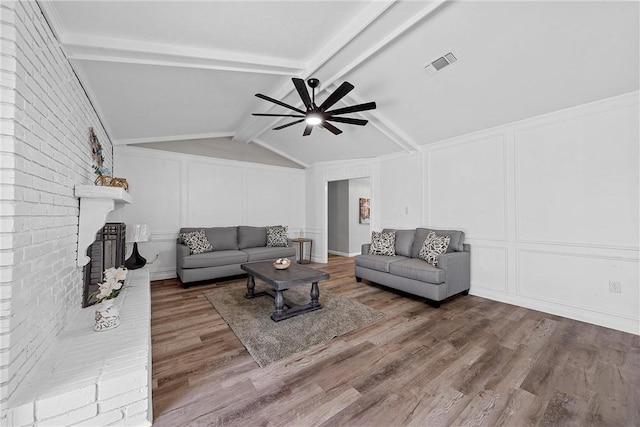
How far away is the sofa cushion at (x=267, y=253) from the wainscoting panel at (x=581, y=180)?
12.6 ft

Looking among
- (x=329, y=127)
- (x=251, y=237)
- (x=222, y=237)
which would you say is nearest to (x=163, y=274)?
(x=222, y=237)

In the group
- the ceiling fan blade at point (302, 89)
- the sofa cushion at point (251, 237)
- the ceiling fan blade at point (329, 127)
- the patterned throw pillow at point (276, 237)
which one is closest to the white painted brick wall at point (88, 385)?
the ceiling fan blade at point (302, 89)

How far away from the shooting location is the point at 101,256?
265 cm

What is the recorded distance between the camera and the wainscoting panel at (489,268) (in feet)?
11.7

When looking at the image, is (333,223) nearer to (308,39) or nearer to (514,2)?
(308,39)

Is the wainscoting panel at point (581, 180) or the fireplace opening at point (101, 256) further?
the wainscoting panel at point (581, 180)

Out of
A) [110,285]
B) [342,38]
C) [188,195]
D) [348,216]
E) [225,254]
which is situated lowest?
[225,254]

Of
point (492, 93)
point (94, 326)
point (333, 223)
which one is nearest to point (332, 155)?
point (333, 223)

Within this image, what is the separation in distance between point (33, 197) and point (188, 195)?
3840 mm

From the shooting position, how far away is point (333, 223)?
7684mm

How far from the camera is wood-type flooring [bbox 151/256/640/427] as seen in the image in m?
1.58

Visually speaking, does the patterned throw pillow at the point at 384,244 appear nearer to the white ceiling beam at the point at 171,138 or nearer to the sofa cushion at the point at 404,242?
the sofa cushion at the point at 404,242

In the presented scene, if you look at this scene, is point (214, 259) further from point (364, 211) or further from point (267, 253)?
point (364, 211)

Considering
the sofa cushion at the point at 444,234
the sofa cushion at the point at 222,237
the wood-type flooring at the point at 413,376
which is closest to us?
the wood-type flooring at the point at 413,376
